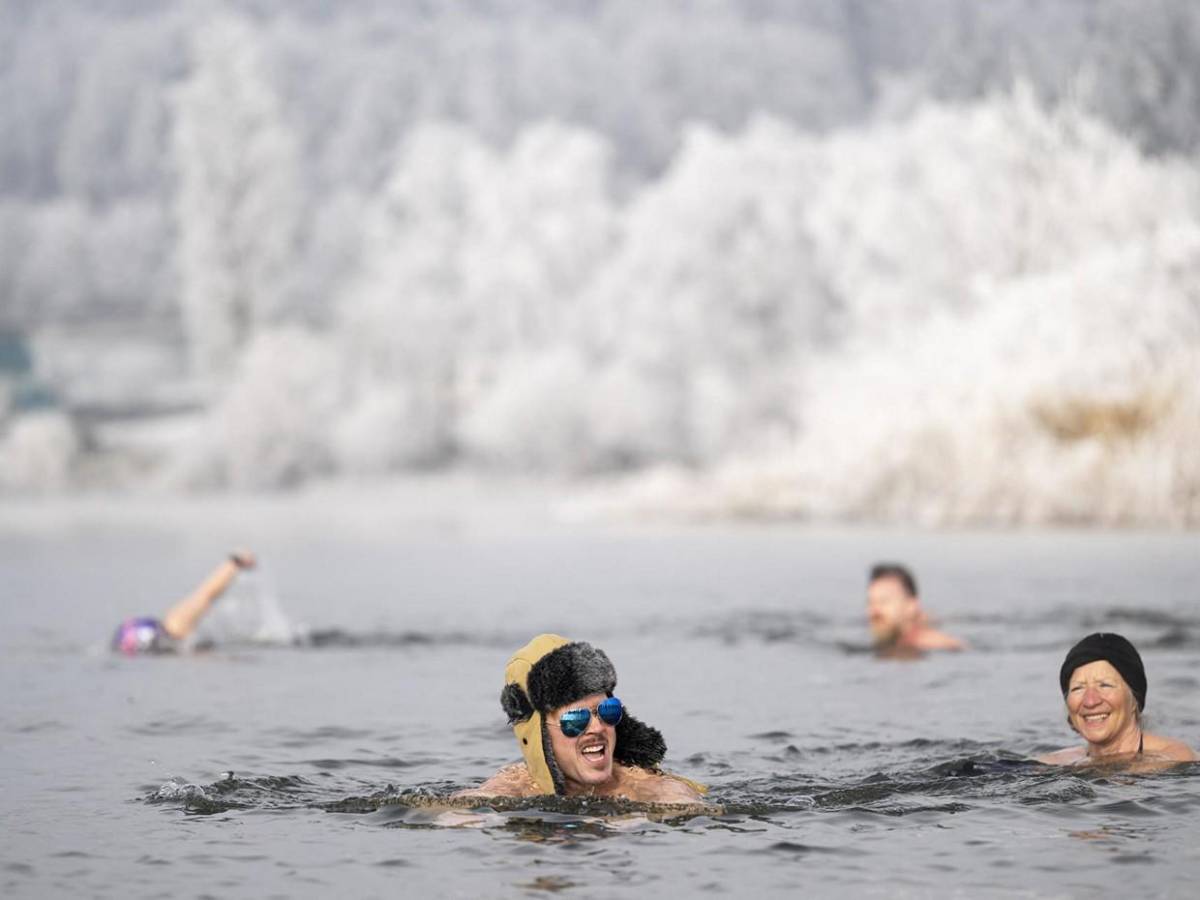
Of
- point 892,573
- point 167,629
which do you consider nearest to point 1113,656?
point 892,573

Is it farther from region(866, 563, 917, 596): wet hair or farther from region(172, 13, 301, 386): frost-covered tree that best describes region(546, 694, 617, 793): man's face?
region(172, 13, 301, 386): frost-covered tree

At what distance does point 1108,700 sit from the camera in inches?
304

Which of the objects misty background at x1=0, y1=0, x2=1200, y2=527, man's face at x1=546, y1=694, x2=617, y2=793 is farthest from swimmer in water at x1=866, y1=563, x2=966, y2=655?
misty background at x1=0, y1=0, x2=1200, y2=527

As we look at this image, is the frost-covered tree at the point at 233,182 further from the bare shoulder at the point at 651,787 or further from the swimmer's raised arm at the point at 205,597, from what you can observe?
the bare shoulder at the point at 651,787

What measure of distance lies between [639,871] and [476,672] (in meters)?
6.31

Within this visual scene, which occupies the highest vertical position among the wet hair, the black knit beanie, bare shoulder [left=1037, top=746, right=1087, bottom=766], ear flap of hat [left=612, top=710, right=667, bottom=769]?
the wet hair

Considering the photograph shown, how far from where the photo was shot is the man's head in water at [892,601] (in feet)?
39.4

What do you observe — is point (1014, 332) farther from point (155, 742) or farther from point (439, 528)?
point (155, 742)

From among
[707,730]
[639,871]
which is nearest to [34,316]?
[707,730]

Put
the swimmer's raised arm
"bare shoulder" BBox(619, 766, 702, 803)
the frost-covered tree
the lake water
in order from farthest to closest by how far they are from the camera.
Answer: the frost-covered tree → the swimmer's raised arm → "bare shoulder" BBox(619, 766, 702, 803) → the lake water

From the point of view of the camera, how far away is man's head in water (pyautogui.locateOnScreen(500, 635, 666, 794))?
253 inches

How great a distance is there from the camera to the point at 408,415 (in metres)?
37.6

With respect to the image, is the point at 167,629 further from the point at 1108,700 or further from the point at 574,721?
the point at 1108,700

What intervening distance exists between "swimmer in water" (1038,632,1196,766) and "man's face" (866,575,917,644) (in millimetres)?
4125
